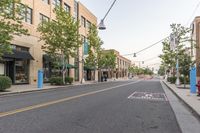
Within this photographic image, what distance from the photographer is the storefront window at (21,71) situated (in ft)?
121

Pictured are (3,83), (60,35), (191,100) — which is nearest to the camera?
(191,100)

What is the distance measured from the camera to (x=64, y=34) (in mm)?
39500

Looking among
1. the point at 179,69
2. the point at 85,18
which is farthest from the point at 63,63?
the point at 85,18

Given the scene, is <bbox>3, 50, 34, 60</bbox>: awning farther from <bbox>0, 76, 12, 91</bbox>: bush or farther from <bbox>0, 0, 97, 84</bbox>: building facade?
<bbox>0, 76, 12, 91</bbox>: bush

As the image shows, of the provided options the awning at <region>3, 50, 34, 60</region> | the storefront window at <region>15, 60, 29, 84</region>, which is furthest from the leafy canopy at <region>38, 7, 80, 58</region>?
the storefront window at <region>15, 60, 29, 84</region>

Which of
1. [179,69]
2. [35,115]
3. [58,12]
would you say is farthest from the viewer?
[58,12]

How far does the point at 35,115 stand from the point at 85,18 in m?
56.5

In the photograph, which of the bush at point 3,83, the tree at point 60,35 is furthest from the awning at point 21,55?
the bush at point 3,83

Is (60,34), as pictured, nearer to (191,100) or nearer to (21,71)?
(21,71)

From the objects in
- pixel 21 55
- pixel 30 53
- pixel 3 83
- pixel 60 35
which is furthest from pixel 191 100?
pixel 30 53

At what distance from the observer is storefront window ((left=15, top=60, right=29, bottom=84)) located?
36969 mm

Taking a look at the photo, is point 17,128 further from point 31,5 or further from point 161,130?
point 31,5

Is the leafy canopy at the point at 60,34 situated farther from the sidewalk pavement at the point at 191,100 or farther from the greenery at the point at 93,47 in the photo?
the sidewalk pavement at the point at 191,100

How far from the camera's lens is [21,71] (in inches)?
1492
